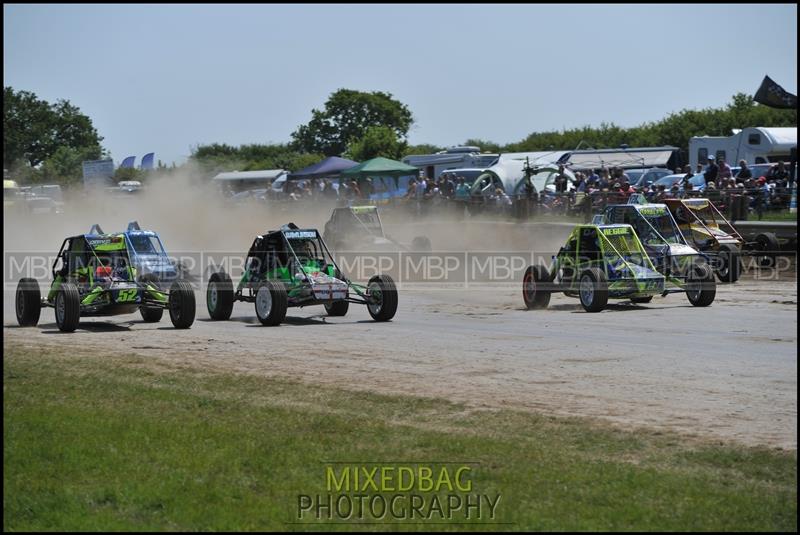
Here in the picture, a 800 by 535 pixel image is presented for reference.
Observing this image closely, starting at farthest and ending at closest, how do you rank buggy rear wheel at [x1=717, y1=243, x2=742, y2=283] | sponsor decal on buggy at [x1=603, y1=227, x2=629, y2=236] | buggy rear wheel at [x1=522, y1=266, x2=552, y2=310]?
buggy rear wheel at [x1=717, y1=243, x2=742, y2=283], buggy rear wheel at [x1=522, y1=266, x2=552, y2=310], sponsor decal on buggy at [x1=603, y1=227, x2=629, y2=236]

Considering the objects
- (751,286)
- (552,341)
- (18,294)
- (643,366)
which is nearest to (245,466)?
(643,366)

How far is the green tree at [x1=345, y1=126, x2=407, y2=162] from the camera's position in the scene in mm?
65000

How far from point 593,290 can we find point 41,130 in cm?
4521

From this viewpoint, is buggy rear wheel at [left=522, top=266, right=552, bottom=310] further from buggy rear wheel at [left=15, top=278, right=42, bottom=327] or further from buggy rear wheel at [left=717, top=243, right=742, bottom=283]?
buggy rear wheel at [left=15, top=278, right=42, bottom=327]

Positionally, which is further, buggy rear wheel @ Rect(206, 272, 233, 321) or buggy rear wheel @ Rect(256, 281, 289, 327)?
buggy rear wheel @ Rect(206, 272, 233, 321)

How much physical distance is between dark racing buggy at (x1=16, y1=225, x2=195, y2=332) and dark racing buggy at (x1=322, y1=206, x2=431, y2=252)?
11.9 m

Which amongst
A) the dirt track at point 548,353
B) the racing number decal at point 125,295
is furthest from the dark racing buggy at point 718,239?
the racing number decal at point 125,295

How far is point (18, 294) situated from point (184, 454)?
36.4ft

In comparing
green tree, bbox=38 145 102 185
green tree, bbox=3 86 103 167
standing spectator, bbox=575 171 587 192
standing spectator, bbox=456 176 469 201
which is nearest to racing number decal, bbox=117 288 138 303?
standing spectator, bbox=575 171 587 192

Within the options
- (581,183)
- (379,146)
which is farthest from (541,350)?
(379,146)

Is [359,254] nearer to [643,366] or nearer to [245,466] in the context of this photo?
[643,366]

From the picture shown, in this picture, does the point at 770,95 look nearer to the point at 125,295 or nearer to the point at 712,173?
the point at 712,173

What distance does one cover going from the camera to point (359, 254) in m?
30.8

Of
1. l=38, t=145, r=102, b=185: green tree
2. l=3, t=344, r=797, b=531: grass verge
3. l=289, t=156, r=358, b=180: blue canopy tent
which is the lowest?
l=3, t=344, r=797, b=531: grass verge
